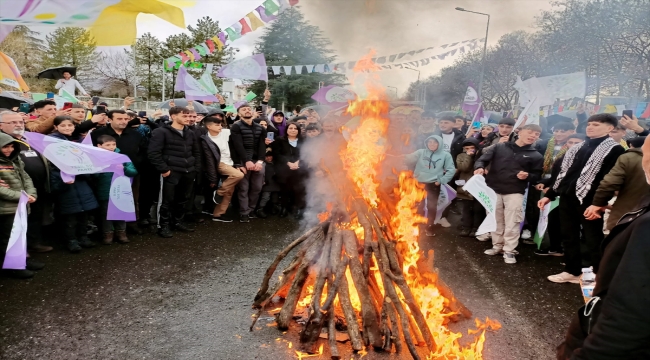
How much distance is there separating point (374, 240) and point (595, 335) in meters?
2.56

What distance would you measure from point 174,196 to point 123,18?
488 centimetres

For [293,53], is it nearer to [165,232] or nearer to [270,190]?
[270,190]

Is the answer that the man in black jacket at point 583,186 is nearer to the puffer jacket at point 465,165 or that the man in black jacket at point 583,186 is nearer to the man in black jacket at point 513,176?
the man in black jacket at point 513,176

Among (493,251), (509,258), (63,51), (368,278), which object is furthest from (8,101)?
(63,51)

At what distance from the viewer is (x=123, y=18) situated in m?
2.42

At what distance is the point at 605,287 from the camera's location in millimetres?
1648

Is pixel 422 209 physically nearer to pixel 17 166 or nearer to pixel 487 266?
pixel 487 266

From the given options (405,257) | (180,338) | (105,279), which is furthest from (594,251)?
(105,279)

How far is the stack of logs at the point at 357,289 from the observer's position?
11.6ft

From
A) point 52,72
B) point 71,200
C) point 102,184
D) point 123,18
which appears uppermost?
point 52,72

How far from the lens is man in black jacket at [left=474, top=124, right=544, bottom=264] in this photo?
605 cm

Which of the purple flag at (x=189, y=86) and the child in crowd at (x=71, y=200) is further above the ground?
the purple flag at (x=189, y=86)

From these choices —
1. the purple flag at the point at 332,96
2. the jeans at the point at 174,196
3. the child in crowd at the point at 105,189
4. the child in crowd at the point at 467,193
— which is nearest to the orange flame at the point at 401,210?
the child in crowd at the point at 467,193

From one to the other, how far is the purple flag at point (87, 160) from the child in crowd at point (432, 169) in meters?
4.77
